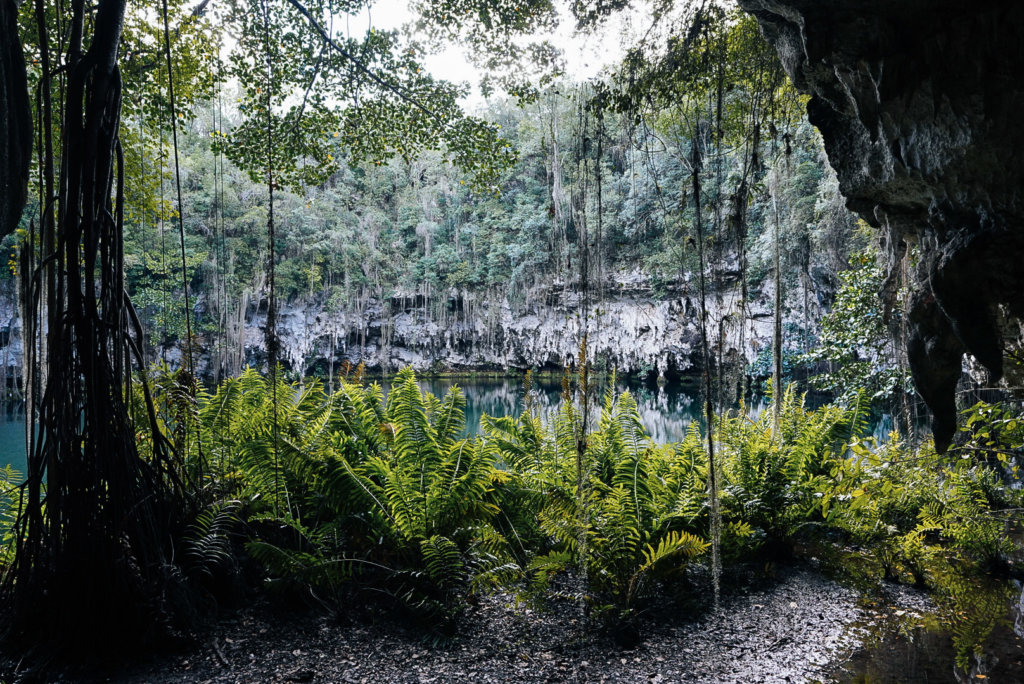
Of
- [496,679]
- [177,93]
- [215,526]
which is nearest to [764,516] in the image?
[496,679]

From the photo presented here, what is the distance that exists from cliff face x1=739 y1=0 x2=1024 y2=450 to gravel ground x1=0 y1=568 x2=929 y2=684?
1.12 m

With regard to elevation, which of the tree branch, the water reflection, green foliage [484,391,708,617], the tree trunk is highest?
the tree branch

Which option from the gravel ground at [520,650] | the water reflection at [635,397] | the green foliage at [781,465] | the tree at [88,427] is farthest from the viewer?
the water reflection at [635,397]

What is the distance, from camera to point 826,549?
354 centimetres

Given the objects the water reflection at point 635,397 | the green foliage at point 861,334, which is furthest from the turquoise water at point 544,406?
the green foliage at point 861,334

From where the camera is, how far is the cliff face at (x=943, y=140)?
1.83 m

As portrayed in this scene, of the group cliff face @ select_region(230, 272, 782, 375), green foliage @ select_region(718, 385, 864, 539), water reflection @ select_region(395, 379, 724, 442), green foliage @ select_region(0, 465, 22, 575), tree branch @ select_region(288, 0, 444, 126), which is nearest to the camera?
green foliage @ select_region(0, 465, 22, 575)

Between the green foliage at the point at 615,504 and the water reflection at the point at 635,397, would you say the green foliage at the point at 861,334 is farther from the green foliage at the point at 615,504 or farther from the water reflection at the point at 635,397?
the water reflection at the point at 635,397

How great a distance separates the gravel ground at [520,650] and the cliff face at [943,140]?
112cm

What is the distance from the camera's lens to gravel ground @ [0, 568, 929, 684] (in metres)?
2.05

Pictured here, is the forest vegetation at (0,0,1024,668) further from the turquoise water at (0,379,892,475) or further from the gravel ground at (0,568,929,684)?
the turquoise water at (0,379,892,475)

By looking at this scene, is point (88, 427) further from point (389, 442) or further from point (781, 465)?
point (781, 465)

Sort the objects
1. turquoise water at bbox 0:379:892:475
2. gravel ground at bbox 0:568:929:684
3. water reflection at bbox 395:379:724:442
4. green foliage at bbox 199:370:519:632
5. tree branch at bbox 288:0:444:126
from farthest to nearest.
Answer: water reflection at bbox 395:379:724:442 < turquoise water at bbox 0:379:892:475 < tree branch at bbox 288:0:444:126 < green foliage at bbox 199:370:519:632 < gravel ground at bbox 0:568:929:684

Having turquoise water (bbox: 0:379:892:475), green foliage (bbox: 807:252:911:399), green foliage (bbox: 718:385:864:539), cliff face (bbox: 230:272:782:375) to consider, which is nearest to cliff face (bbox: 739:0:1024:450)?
green foliage (bbox: 718:385:864:539)
